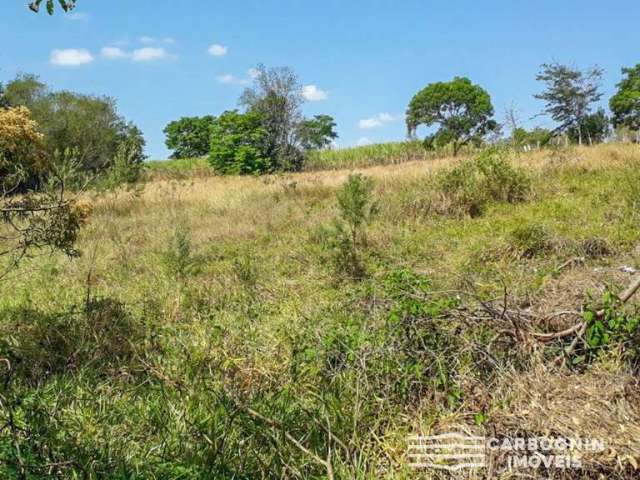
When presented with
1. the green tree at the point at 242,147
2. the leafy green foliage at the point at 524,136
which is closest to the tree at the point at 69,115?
the green tree at the point at 242,147

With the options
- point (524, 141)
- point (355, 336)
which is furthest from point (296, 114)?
point (355, 336)

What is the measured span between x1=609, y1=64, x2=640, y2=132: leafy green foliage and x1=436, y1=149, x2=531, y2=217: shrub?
43.2 m

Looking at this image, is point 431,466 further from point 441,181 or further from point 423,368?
point 441,181

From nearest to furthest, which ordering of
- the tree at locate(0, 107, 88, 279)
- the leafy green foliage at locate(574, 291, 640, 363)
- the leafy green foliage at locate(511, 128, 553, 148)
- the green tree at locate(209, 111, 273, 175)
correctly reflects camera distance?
the leafy green foliage at locate(574, 291, 640, 363) < the tree at locate(0, 107, 88, 279) < the leafy green foliage at locate(511, 128, 553, 148) < the green tree at locate(209, 111, 273, 175)

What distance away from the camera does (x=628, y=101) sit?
4512cm

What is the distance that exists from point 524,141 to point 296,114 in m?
23.2

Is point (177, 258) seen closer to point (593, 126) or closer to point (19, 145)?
point (19, 145)

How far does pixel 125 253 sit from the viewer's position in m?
7.13

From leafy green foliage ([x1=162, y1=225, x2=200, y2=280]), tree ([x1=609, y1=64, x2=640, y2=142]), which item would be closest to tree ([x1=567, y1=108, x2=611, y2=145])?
tree ([x1=609, y1=64, x2=640, y2=142])

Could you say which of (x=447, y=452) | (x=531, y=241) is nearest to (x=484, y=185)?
(x=531, y=241)

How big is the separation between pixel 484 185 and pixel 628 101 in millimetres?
46355

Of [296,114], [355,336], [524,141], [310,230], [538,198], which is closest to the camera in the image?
[355,336]

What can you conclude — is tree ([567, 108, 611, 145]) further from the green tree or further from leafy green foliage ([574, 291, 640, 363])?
leafy green foliage ([574, 291, 640, 363])

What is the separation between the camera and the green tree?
3366 cm
